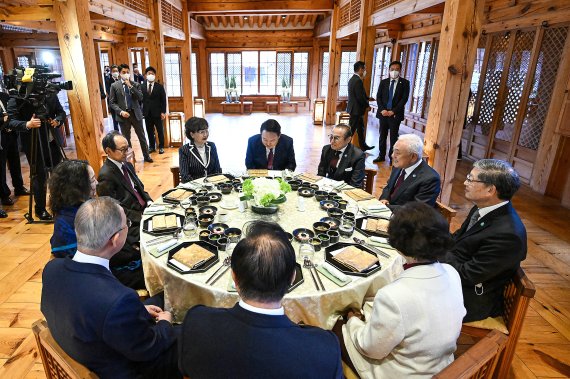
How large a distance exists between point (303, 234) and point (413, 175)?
3.95 ft

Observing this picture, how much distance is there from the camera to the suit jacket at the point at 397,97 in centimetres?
605

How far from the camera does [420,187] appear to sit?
2584mm

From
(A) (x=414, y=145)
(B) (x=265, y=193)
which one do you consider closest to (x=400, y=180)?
(A) (x=414, y=145)

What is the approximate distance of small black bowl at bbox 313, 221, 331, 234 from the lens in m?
2.02

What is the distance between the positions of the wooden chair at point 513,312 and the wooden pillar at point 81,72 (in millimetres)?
4210

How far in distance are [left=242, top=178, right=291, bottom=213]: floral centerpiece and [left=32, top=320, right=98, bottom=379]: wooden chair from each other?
1.25 m

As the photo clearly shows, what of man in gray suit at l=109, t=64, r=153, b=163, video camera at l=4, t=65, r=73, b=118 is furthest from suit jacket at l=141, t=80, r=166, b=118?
video camera at l=4, t=65, r=73, b=118

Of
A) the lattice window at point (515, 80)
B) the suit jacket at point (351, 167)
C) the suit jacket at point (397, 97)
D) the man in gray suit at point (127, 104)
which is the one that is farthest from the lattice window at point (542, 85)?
the man in gray suit at point (127, 104)

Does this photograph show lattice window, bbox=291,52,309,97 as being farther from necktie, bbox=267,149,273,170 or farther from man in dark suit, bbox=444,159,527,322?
man in dark suit, bbox=444,159,527,322

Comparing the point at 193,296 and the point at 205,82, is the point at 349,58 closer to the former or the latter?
the point at 205,82

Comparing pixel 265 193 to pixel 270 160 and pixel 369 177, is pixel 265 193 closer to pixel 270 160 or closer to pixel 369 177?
pixel 270 160

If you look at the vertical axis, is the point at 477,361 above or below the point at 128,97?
below

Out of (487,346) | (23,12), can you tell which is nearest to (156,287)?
(487,346)

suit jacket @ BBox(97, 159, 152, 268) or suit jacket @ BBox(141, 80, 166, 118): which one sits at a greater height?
suit jacket @ BBox(141, 80, 166, 118)
